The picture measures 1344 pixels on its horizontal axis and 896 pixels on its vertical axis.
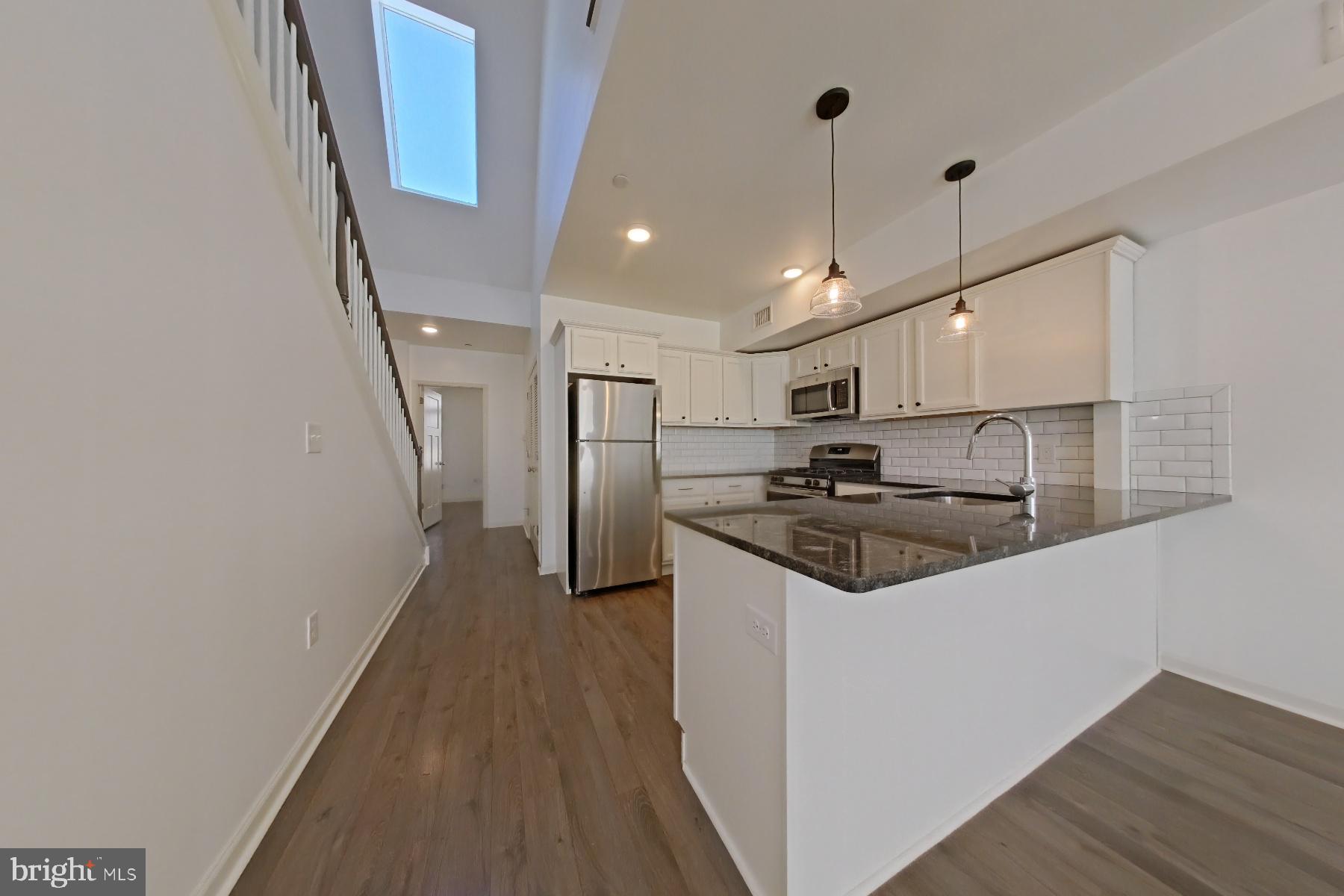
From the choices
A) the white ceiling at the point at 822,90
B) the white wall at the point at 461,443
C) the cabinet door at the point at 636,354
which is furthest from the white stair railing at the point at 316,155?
the white wall at the point at 461,443

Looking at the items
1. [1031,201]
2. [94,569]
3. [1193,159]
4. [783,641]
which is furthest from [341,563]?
[1193,159]

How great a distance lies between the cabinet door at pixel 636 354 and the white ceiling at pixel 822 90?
Result: 93 cm

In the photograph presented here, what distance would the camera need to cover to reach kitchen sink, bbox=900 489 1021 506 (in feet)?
6.59

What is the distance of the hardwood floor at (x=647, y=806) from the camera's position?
42.4 inches

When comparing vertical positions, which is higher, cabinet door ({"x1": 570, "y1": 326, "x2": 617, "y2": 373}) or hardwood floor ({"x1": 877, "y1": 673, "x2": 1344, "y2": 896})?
cabinet door ({"x1": 570, "y1": 326, "x2": 617, "y2": 373})

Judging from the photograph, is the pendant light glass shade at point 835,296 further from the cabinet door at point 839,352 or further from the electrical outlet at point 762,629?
the cabinet door at point 839,352

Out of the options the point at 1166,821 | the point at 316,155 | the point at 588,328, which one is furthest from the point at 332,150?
the point at 1166,821

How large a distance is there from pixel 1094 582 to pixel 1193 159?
1.64 meters

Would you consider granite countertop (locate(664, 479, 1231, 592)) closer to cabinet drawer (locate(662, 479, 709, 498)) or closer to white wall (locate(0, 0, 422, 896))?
white wall (locate(0, 0, 422, 896))

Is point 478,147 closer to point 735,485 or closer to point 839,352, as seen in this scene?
point 839,352

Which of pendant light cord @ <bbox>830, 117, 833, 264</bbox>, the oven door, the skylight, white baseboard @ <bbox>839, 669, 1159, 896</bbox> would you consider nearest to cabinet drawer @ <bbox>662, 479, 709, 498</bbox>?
the oven door

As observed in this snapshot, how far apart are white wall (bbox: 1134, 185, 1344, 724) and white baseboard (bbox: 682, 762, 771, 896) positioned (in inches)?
98.8

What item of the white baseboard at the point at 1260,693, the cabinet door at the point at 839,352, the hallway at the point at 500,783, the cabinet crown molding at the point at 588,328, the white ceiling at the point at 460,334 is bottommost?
the hallway at the point at 500,783

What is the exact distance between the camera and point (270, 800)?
127 centimetres
